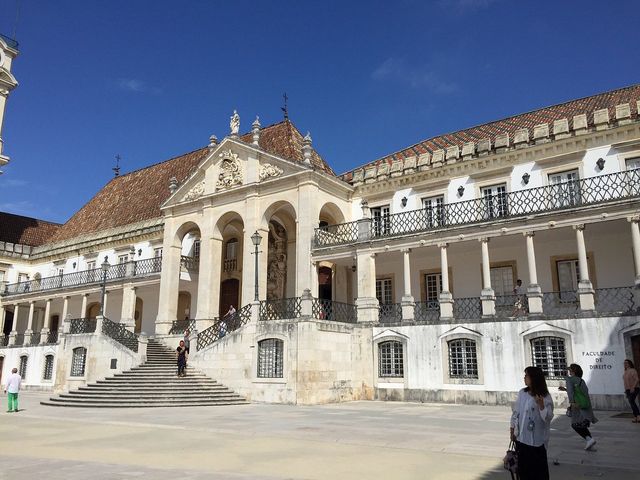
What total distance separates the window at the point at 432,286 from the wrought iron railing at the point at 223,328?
24.7 feet

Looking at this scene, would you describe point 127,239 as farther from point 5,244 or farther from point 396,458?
point 396,458

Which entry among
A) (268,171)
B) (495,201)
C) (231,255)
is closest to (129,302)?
(231,255)

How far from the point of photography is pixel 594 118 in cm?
1962

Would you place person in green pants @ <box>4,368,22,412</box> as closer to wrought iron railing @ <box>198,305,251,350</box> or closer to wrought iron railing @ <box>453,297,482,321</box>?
wrought iron railing @ <box>198,305,251,350</box>

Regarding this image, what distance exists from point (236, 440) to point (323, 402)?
30.1 ft

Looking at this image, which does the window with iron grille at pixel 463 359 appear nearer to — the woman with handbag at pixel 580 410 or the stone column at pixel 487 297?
the stone column at pixel 487 297

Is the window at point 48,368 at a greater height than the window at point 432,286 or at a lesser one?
lesser

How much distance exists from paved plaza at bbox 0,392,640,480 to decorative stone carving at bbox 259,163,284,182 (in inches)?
458

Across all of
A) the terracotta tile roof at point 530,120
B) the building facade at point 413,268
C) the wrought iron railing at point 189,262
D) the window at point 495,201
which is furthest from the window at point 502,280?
the wrought iron railing at point 189,262

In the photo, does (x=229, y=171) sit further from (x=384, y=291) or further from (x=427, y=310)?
(x=427, y=310)

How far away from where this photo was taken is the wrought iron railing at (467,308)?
19875 millimetres

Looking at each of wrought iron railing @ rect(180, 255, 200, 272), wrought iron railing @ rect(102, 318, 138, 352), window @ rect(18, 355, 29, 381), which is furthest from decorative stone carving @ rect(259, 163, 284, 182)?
window @ rect(18, 355, 29, 381)

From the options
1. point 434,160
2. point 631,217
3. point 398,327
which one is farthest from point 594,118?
point 398,327

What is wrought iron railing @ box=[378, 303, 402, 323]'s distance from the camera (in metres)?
21.0
